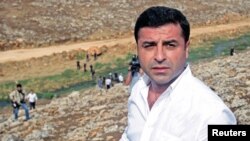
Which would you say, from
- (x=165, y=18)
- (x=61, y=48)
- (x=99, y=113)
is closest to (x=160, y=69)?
(x=165, y=18)

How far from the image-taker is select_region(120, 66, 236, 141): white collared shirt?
3.47 m

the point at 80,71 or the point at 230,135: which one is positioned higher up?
the point at 230,135

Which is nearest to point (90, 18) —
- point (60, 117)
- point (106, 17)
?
point (106, 17)

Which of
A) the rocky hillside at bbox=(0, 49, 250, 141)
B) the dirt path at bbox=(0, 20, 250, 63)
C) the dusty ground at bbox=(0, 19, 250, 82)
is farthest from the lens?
the dirt path at bbox=(0, 20, 250, 63)

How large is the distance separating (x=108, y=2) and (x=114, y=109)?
47539 millimetres

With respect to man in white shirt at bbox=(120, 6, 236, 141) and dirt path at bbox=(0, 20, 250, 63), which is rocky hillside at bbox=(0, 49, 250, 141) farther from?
dirt path at bbox=(0, 20, 250, 63)

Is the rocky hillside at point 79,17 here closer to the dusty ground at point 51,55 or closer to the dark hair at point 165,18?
the dusty ground at point 51,55

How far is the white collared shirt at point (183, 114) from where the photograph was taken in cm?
347

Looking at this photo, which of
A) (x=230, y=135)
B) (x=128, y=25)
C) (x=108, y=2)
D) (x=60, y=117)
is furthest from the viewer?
(x=108, y=2)

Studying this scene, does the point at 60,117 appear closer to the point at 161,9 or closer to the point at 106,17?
the point at 161,9

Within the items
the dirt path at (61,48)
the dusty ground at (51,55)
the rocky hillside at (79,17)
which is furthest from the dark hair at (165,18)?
the rocky hillside at (79,17)

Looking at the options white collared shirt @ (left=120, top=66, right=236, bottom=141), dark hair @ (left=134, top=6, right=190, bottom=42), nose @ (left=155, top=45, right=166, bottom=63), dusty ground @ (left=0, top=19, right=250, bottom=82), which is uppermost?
dark hair @ (left=134, top=6, right=190, bottom=42)

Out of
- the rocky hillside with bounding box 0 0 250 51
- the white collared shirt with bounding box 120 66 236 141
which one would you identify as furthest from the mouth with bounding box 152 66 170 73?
the rocky hillside with bounding box 0 0 250 51

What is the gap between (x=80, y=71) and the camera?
141 ft
